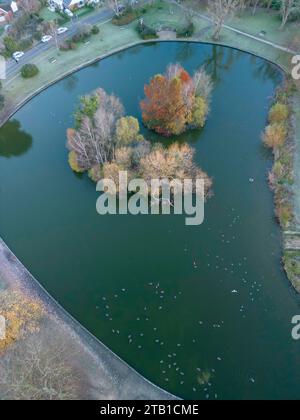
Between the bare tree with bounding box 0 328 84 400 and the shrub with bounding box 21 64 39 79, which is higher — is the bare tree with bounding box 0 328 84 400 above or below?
below

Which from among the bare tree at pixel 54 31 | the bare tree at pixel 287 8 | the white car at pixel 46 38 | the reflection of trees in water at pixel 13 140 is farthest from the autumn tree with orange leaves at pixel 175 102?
the white car at pixel 46 38

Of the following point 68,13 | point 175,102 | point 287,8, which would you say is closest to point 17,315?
point 175,102

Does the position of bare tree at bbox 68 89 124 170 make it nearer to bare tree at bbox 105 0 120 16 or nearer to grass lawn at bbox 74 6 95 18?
bare tree at bbox 105 0 120 16

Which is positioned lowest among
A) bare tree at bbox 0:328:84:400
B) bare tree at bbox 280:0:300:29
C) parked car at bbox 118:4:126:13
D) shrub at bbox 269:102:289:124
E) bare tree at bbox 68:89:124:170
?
bare tree at bbox 0:328:84:400

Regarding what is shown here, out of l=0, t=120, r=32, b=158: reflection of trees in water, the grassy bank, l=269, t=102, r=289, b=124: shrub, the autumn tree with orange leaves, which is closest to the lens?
the autumn tree with orange leaves

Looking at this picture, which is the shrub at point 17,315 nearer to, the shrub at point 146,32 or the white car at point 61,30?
the shrub at point 146,32

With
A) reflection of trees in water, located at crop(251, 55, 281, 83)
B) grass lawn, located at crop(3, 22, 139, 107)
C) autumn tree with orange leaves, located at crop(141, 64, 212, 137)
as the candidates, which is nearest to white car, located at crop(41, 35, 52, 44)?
grass lawn, located at crop(3, 22, 139, 107)

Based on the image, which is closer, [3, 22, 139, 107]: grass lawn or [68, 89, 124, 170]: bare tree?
[68, 89, 124, 170]: bare tree
